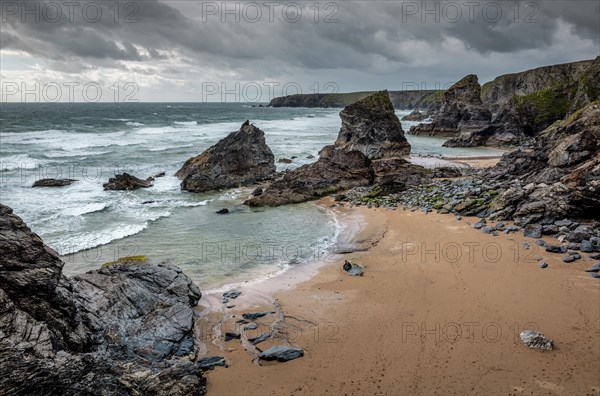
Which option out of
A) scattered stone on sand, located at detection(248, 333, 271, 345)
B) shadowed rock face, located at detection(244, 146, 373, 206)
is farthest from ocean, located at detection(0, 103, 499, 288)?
scattered stone on sand, located at detection(248, 333, 271, 345)

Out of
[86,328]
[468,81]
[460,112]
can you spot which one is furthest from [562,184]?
[468,81]

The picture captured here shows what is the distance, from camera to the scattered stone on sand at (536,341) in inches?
421

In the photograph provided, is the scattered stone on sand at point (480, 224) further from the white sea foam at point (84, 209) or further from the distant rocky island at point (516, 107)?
the distant rocky island at point (516, 107)

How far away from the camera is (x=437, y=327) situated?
477 inches

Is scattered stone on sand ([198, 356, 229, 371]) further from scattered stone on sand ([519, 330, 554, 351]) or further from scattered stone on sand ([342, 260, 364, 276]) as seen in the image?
scattered stone on sand ([519, 330, 554, 351])

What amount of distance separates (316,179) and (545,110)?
45.1 m

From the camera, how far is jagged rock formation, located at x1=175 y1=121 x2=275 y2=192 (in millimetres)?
34500

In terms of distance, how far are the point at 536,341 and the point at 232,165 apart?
94.9ft

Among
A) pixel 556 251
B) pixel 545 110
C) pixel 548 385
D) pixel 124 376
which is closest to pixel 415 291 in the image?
pixel 548 385

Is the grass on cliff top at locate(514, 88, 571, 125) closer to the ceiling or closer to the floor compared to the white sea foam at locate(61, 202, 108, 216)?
closer to the ceiling

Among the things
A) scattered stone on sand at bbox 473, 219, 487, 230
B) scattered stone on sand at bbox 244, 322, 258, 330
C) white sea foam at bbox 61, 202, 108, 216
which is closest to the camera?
scattered stone on sand at bbox 244, 322, 258, 330

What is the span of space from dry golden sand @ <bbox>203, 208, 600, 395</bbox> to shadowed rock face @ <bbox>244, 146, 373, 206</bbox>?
11.7 m

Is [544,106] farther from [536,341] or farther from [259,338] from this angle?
[259,338]

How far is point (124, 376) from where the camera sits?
8.22 m
